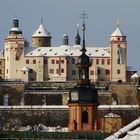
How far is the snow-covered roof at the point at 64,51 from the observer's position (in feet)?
326

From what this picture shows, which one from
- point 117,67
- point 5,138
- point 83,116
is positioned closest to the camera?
point 5,138

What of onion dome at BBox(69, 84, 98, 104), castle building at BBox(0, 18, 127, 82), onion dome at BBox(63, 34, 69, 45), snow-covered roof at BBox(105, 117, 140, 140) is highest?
onion dome at BBox(63, 34, 69, 45)

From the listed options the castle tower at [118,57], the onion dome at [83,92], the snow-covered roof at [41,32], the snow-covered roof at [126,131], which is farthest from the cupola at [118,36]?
the snow-covered roof at [126,131]

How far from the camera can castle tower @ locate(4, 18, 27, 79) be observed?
321 ft

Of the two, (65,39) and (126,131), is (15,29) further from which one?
(126,131)

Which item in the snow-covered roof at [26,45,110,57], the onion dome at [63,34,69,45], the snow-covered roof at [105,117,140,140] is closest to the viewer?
the snow-covered roof at [105,117,140,140]

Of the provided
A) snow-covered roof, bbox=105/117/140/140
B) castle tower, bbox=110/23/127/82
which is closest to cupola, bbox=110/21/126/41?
castle tower, bbox=110/23/127/82

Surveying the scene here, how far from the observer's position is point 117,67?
9769cm

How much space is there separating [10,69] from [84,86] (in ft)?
202

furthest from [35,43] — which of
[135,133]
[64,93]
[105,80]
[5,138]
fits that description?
[135,133]

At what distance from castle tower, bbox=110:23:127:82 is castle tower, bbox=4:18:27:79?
9396mm

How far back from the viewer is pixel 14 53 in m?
98.3

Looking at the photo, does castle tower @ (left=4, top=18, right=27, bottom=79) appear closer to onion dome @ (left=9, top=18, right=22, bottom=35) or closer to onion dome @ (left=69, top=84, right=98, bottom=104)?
onion dome @ (left=9, top=18, right=22, bottom=35)

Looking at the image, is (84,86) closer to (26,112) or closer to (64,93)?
(26,112)
